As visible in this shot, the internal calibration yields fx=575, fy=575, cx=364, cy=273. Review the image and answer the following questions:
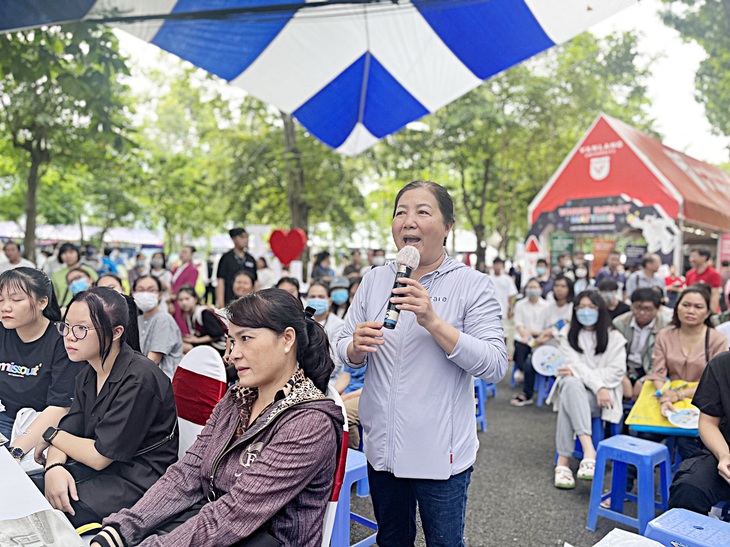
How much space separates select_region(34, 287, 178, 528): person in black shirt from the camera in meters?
2.24

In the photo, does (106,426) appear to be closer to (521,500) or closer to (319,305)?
(319,305)

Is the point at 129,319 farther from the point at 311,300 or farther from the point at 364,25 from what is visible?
the point at 364,25

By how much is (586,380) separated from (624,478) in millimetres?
960

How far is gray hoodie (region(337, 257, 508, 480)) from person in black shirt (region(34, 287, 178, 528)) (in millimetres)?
908

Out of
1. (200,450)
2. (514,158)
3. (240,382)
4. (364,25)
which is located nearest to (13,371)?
(200,450)

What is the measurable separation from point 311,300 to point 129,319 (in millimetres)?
2440

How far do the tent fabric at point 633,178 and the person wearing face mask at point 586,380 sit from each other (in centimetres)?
1106

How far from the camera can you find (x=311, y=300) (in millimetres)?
4949

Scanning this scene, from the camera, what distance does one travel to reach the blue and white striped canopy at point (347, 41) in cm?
397

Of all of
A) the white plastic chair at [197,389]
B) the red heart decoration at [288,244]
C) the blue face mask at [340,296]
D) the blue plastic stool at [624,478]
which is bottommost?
the blue plastic stool at [624,478]

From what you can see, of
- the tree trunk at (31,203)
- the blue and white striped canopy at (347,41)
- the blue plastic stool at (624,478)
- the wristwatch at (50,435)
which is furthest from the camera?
the tree trunk at (31,203)

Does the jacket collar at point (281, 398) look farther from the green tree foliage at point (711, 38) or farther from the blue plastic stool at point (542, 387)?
the green tree foliage at point (711, 38)

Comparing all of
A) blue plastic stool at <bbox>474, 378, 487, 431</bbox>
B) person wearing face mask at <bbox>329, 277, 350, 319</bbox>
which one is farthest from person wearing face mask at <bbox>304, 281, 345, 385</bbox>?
blue plastic stool at <bbox>474, 378, 487, 431</bbox>

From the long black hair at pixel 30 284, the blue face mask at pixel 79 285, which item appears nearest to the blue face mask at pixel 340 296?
the blue face mask at pixel 79 285
